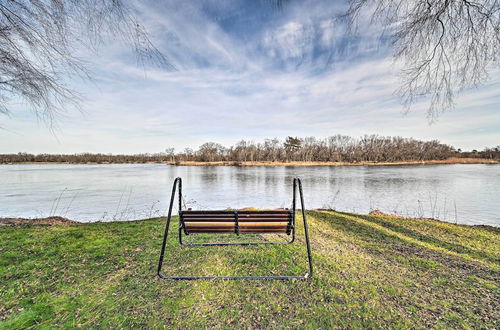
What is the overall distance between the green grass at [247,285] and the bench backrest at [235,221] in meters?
0.65

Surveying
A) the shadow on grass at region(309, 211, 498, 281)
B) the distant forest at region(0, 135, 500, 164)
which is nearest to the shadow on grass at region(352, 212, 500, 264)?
the shadow on grass at region(309, 211, 498, 281)

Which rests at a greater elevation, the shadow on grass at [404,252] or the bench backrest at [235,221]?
the bench backrest at [235,221]

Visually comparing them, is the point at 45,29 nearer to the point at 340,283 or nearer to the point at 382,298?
the point at 340,283

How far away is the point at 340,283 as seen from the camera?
3197 mm

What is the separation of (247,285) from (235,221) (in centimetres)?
88

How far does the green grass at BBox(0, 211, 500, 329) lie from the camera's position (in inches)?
98.3

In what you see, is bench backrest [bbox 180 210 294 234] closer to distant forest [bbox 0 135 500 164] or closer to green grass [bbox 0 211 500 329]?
green grass [bbox 0 211 500 329]

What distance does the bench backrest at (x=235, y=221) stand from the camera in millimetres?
3469

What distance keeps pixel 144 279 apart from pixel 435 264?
181 inches

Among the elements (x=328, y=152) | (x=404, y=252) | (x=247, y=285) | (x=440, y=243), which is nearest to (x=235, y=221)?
(x=247, y=285)

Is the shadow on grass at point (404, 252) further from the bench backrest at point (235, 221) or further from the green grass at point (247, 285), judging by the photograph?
the bench backrest at point (235, 221)

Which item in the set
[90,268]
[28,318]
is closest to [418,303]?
[28,318]

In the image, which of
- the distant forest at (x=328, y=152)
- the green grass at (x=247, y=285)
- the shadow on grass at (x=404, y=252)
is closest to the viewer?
the green grass at (x=247, y=285)

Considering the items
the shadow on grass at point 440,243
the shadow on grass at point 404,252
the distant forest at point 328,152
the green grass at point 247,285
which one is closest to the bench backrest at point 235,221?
the green grass at point 247,285
